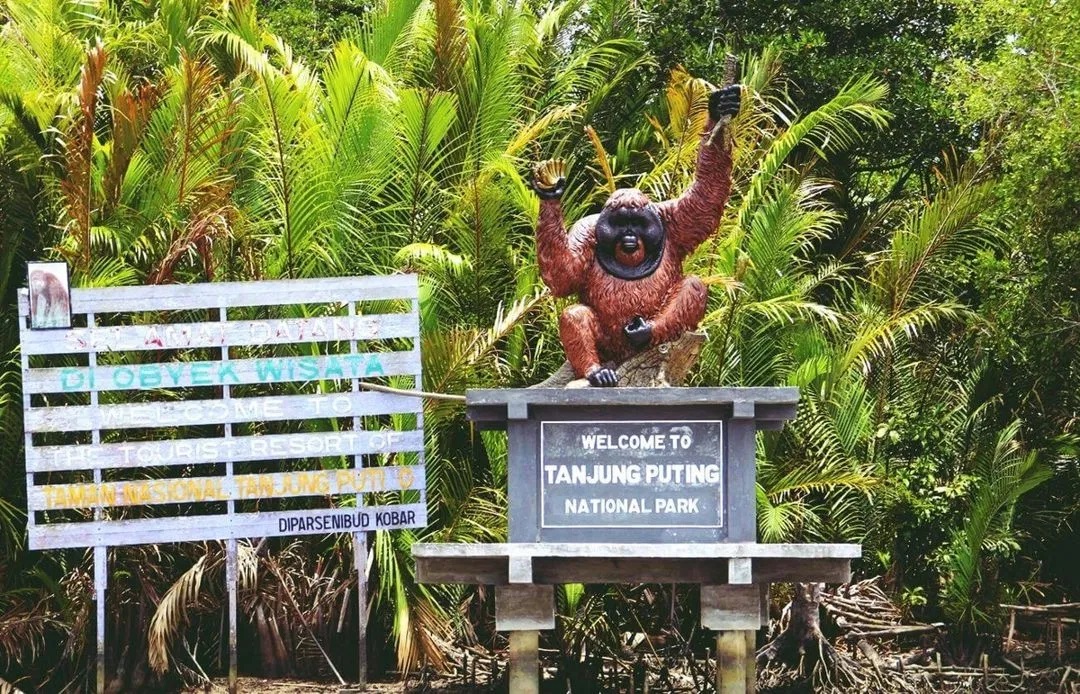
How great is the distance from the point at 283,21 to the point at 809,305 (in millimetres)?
6332

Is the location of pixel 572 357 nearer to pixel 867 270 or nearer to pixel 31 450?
pixel 31 450

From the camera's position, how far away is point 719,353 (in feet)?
38.9

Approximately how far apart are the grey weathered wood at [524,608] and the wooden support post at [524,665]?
0.09 metres

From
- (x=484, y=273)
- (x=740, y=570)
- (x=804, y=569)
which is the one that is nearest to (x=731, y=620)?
(x=740, y=570)

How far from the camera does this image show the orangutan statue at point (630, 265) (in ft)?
Result: 29.0

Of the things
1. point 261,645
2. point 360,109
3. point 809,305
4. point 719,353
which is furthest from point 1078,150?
point 261,645

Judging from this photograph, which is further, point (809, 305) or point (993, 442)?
point (993, 442)

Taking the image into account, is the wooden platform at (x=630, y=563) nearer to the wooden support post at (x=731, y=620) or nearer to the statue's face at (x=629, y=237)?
the wooden support post at (x=731, y=620)

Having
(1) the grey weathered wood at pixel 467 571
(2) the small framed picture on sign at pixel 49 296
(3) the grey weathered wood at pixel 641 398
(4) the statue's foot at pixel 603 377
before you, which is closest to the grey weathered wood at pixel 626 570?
(1) the grey weathered wood at pixel 467 571

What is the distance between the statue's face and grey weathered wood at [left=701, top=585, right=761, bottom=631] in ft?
5.77

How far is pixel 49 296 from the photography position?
9.91 m

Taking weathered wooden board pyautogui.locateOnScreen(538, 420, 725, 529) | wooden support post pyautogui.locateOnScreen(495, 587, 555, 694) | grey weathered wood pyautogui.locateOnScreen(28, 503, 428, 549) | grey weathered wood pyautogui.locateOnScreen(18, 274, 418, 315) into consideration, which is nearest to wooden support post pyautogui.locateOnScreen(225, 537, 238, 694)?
grey weathered wood pyautogui.locateOnScreen(28, 503, 428, 549)

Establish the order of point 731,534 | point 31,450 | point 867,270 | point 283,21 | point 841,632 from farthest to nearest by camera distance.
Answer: point 283,21, point 867,270, point 841,632, point 31,450, point 731,534

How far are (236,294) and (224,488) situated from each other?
1.18 metres
